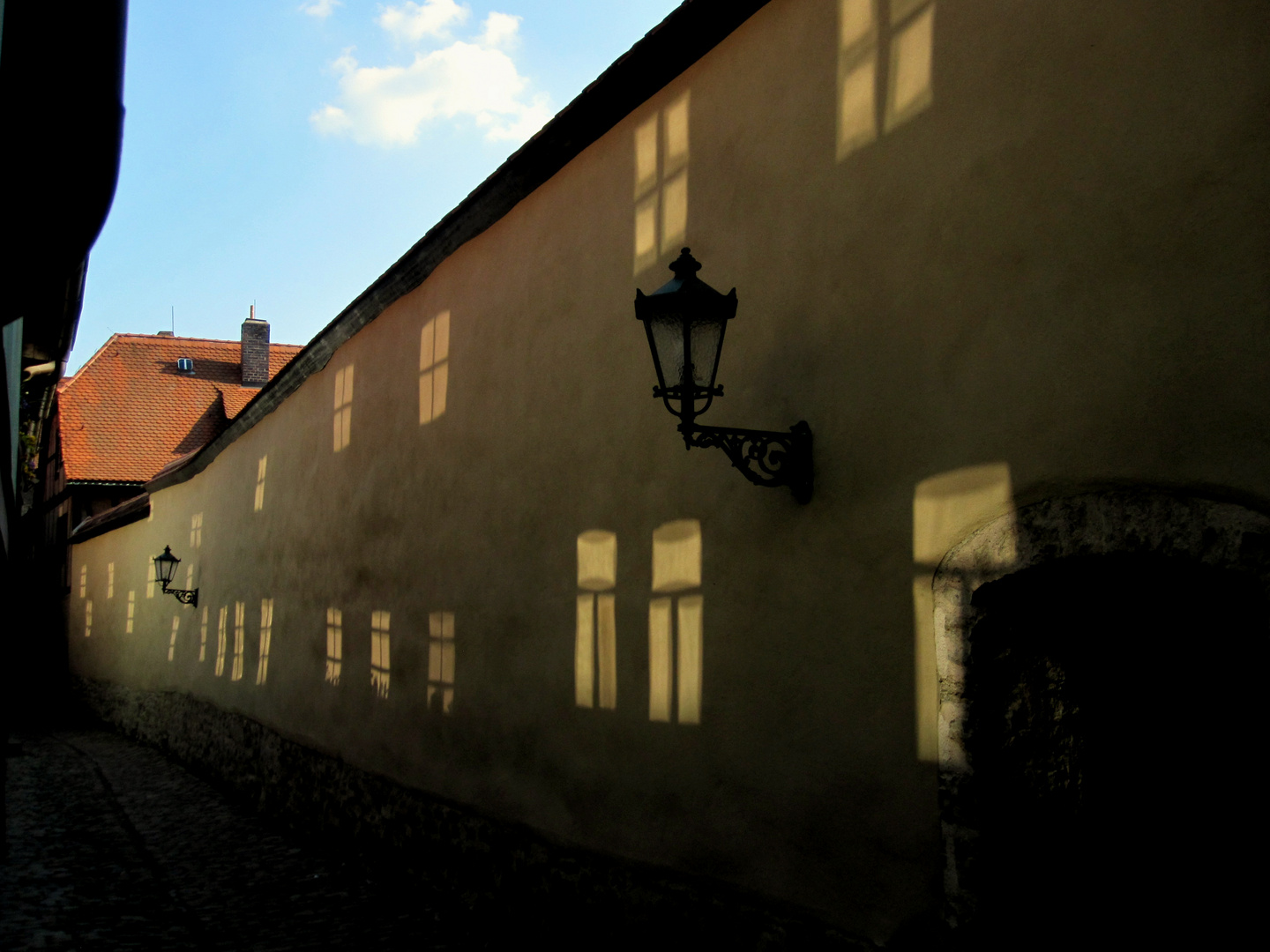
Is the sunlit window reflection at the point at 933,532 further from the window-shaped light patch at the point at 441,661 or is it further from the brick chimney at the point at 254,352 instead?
the brick chimney at the point at 254,352

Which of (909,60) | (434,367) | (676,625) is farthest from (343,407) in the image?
(909,60)

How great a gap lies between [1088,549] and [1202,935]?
43.2 inches

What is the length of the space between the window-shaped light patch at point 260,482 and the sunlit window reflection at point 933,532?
929 centimetres

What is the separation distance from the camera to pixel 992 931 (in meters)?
3.09

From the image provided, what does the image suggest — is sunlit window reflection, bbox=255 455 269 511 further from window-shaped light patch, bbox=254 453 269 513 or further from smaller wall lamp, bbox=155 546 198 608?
smaller wall lamp, bbox=155 546 198 608

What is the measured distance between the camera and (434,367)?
7.37 m

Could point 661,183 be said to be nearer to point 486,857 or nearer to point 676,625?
point 676,625

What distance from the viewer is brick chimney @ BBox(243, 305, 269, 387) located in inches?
1062

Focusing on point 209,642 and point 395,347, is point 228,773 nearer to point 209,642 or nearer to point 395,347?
point 209,642

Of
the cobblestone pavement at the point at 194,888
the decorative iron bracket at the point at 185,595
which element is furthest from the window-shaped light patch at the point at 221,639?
the cobblestone pavement at the point at 194,888

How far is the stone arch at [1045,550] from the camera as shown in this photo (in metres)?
2.62

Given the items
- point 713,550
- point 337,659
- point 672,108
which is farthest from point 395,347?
point 713,550

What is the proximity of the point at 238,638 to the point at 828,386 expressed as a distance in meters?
9.77

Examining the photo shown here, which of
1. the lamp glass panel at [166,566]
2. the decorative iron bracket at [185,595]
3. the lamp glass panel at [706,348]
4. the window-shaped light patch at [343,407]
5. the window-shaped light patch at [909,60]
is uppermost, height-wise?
the window-shaped light patch at [909,60]
